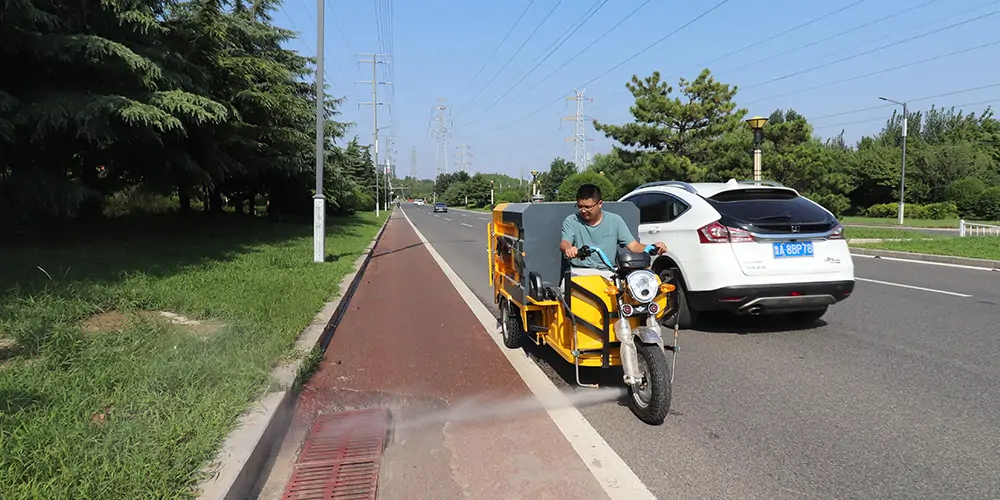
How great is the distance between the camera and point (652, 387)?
4.32 m

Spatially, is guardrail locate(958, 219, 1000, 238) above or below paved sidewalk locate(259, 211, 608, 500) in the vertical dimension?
above

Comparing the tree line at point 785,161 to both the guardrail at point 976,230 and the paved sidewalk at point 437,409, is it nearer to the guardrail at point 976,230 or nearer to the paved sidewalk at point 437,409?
the guardrail at point 976,230

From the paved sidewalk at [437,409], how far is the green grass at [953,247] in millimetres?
12716

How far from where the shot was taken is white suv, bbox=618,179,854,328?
258 inches

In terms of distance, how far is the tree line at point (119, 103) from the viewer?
10336 millimetres

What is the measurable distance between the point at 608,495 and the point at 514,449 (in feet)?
2.66

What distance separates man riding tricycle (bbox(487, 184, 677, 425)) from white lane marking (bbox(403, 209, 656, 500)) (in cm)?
27

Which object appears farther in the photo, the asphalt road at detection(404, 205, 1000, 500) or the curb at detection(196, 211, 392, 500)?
the asphalt road at detection(404, 205, 1000, 500)

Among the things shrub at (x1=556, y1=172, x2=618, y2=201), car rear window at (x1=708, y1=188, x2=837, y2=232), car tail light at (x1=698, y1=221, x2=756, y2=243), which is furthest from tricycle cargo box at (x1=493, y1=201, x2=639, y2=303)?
shrub at (x1=556, y1=172, x2=618, y2=201)

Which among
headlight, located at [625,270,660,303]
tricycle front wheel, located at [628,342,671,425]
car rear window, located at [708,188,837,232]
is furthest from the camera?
car rear window, located at [708,188,837,232]

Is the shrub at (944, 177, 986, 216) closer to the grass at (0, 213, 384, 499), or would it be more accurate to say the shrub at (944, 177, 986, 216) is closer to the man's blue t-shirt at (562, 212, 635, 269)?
the grass at (0, 213, 384, 499)

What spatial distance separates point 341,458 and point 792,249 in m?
5.05

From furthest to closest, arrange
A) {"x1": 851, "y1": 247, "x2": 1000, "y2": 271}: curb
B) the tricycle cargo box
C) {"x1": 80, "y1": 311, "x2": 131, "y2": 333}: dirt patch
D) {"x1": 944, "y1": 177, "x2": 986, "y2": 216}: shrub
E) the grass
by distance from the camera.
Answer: {"x1": 944, "y1": 177, "x2": 986, "y2": 216}: shrub, {"x1": 851, "y1": 247, "x2": 1000, "y2": 271}: curb, {"x1": 80, "y1": 311, "x2": 131, "y2": 333}: dirt patch, the tricycle cargo box, the grass

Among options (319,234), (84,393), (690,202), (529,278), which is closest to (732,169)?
(319,234)
